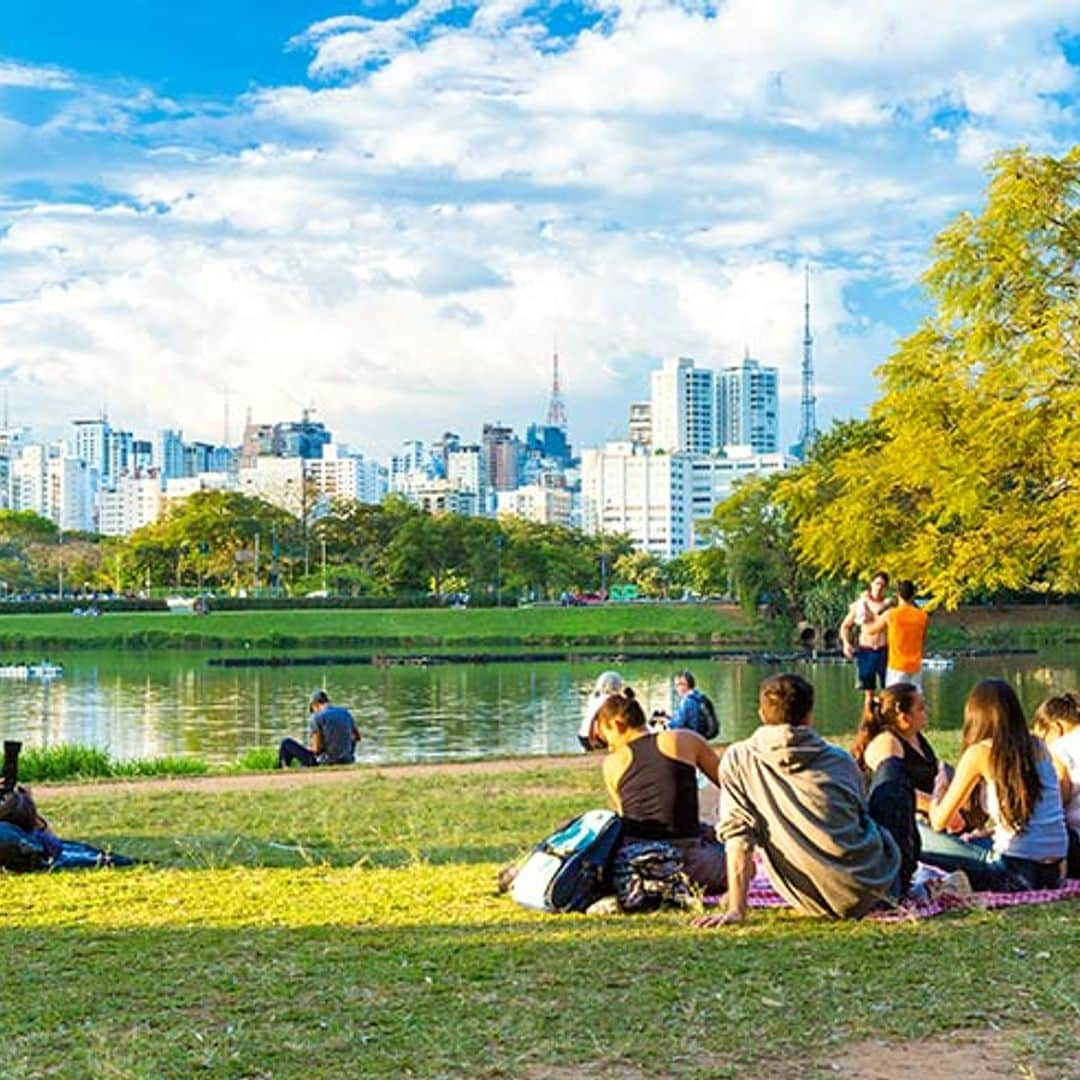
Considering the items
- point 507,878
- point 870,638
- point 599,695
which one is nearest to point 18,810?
point 507,878

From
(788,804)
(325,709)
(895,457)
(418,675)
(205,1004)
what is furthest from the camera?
(418,675)

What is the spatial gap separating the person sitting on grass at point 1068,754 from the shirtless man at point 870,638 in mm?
6640

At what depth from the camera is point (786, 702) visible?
737 centimetres

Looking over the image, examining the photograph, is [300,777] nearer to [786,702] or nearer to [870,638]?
[870,638]

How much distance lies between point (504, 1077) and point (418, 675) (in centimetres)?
4931

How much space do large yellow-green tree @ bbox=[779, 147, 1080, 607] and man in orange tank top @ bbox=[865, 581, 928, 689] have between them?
16.4ft

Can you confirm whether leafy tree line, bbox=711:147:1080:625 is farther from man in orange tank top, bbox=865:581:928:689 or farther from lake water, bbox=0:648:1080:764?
lake water, bbox=0:648:1080:764

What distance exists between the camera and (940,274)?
21188 mm

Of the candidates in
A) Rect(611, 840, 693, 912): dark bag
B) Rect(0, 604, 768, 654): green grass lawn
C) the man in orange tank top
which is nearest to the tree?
Rect(0, 604, 768, 654): green grass lawn

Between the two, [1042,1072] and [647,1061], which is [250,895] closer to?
[647,1061]

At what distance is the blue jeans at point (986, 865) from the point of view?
796cm

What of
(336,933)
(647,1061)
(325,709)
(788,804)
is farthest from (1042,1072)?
(325,709)

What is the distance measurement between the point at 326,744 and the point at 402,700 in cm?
2436

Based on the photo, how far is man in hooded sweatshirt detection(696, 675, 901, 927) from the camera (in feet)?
24.0
